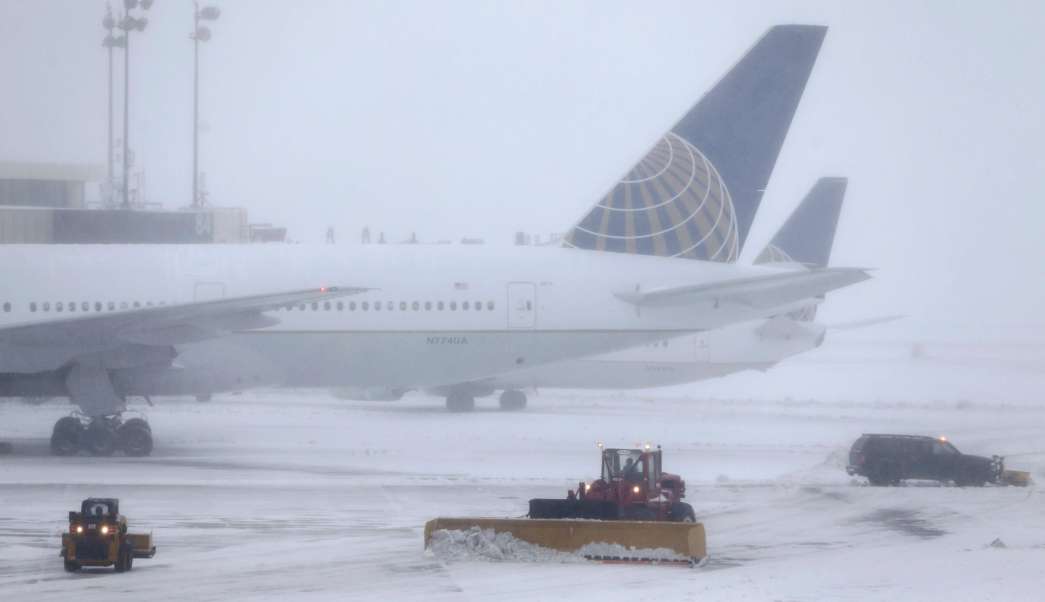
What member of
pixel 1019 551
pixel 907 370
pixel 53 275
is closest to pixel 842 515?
pixel 1019 551

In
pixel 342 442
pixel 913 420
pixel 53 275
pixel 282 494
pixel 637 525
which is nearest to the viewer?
pixel 637 525

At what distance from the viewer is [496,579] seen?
1456cm

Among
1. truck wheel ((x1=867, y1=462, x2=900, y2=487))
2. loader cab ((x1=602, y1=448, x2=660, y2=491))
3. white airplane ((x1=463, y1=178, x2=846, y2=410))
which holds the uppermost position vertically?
white airplane ((x1=463, y1=178, x2=846, y2=410))

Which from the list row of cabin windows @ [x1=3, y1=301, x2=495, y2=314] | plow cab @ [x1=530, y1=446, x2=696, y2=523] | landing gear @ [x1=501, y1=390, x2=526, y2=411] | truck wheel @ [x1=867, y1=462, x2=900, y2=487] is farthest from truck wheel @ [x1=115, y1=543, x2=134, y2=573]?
landing gear @ [x1=501, y1=390, x2=526, y2=411]

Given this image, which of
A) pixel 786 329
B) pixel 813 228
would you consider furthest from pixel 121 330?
pixel 813 228

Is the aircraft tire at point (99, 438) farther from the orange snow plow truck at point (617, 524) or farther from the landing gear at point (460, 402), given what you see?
the landing gear at point (460, 402)

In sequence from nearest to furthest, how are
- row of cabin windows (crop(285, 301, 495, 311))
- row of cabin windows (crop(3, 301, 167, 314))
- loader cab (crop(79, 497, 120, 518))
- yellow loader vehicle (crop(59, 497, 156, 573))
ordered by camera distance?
yellow loader vehicle (crop(59, 497, 156, 573)), loader cab (crop(79, 497, 120, 518)), row of cabin windows (crop(3, 301, 167, 314)), row of cabin windows (crop(285, 301, 495, 311))

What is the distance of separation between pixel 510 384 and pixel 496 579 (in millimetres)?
26941

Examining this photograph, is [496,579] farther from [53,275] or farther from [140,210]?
[140,210]

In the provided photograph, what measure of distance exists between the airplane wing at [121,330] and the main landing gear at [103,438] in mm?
1386

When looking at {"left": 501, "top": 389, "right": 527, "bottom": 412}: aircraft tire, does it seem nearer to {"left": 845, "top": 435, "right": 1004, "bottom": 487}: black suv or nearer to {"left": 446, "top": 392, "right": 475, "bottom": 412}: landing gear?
{"left": 446, "top": 392, "right": 475, "bottom": 412}: landing gear

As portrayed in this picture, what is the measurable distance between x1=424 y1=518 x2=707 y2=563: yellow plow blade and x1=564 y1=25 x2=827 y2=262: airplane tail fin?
14.3 m

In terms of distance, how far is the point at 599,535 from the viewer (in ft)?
52.7

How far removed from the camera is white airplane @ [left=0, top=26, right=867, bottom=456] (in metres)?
28.5
